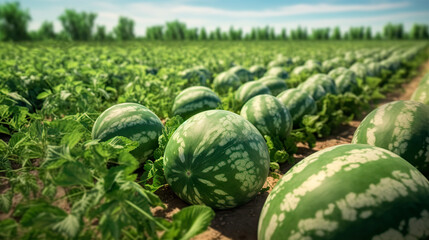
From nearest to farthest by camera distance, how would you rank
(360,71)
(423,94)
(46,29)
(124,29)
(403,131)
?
(403,131) < (423,94) < (360,71) < (46,29) < (124,29)

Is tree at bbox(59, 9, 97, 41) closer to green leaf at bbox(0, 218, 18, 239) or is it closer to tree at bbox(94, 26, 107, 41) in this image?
tree at bbox(94, 26, 107, 41)

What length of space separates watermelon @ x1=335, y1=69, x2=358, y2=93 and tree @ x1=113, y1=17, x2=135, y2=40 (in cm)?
5469

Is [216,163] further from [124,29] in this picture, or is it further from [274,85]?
A: [124,29]

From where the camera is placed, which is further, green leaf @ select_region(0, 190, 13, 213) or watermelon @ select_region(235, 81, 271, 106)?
watermelon @ select_region(235, 81, 271, 106)

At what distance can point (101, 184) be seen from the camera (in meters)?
1.53

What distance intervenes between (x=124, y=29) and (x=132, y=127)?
60791 millimetres

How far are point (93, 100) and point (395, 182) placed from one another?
4474mm

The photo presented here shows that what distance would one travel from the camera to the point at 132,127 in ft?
9.86

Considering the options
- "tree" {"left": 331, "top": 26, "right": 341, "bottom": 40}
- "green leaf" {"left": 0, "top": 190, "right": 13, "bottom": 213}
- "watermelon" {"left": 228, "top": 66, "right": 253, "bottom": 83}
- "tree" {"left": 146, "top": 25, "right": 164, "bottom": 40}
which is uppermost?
"tree" {"left": 146, "top": 25, "right": 164, "bottom": 40}

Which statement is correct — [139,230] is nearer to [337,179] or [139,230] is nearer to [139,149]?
[337,179]

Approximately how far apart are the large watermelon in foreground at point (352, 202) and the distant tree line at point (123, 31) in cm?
4314

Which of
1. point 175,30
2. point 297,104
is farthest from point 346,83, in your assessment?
point 175,30

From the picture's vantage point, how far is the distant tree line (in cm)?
4447

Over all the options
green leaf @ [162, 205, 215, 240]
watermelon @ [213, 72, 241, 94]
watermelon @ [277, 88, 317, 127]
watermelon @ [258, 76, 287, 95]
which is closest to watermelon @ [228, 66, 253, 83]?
watermelon @ [213, 72, 241, 94]
